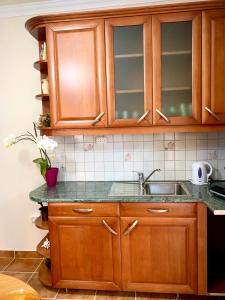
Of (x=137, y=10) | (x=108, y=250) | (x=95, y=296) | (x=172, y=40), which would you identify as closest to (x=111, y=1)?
(x=137, y=10)

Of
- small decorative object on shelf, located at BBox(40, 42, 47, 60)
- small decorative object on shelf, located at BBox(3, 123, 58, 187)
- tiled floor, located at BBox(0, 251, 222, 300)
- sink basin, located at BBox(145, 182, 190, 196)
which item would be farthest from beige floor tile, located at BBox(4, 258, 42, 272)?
small decorative object on shelf, located at BBox(40, 42, 47, 60)

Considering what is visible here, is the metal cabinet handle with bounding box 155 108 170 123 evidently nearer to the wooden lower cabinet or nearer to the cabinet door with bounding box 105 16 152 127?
the cabinet door with bounding box 105 16 152 127

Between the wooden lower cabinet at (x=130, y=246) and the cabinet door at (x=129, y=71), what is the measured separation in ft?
2.29

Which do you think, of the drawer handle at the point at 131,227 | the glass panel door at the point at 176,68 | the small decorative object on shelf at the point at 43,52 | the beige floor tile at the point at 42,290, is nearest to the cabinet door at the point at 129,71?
the glass panel door at the point at 176,68

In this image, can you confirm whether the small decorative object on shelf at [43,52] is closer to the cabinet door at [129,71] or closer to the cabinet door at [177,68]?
the cabinet door at [129,71]

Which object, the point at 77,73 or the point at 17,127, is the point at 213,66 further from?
the point at 17,127

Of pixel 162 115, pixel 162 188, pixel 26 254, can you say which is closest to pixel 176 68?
pixel 162 115

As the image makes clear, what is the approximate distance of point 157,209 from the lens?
1.81 meters

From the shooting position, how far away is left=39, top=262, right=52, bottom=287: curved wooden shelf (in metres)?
2.06

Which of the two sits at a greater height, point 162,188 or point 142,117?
point 142,117

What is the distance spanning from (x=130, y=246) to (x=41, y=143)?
1.07 metres

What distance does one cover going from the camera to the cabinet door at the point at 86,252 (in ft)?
6.16

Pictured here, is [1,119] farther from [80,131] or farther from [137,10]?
[137,10]

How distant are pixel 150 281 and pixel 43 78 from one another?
190cm
